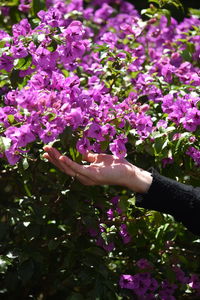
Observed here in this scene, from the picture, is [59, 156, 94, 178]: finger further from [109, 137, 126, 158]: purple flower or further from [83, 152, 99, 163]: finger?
[109, 137, 126, 158]: purple flower

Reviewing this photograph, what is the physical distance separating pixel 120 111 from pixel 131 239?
50 cm

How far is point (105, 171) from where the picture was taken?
1.79 meters

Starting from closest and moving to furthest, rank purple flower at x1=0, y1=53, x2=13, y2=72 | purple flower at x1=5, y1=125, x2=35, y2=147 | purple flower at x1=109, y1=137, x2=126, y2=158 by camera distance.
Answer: purple flower at x1=5, y1=125, x2=35, y2=147
purple flower at x1=109, y1=137, x2=126, y2=158
purple flower at x1=0, y1=53, x2=13, y2=72

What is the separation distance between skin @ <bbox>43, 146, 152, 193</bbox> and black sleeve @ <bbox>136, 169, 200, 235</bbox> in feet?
0.09

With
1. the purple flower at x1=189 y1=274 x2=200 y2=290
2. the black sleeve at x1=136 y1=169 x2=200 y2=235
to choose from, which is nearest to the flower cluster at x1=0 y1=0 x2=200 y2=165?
the black sleeve at x1=136 y1=169 x2=200 y2=235

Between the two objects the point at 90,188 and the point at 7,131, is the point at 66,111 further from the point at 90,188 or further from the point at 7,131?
the point at 90,188

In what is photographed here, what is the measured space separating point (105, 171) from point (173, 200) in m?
0.25

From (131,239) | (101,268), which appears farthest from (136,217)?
(101,268)

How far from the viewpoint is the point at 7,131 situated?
1.81 m

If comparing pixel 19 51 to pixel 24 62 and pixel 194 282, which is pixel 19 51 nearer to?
pixel 24 62

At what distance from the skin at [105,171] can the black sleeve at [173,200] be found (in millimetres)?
26

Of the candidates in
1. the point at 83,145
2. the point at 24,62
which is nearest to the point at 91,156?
the point at 83,145

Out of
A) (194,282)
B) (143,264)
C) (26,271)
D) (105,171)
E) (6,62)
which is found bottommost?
(194,282)

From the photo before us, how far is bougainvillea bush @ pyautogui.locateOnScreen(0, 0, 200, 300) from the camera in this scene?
1901mm
